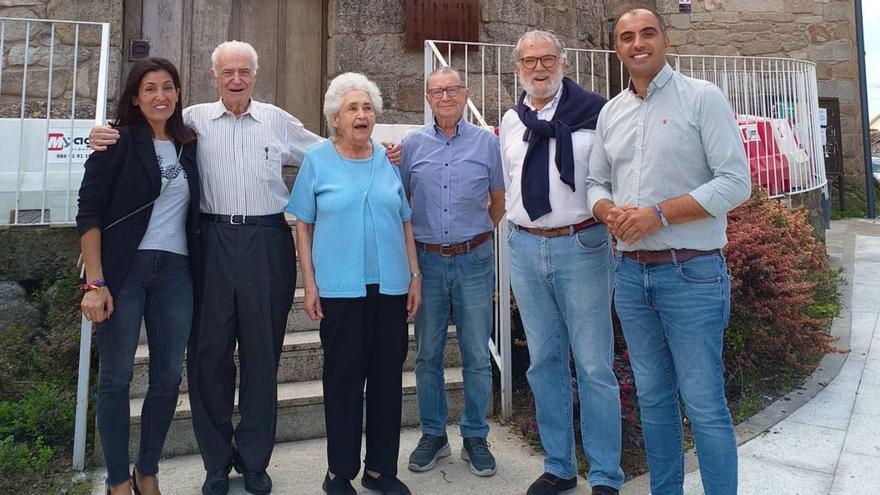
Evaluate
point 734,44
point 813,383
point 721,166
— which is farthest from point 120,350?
point 734,44

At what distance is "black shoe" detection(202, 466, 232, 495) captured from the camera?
2465 mm

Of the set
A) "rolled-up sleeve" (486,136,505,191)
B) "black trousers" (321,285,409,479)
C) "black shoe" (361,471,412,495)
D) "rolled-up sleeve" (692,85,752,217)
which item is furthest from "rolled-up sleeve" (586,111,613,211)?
"black shoe" (361,471,412,495)

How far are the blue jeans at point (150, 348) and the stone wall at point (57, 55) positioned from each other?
2.95 meters

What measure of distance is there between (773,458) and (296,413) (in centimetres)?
230

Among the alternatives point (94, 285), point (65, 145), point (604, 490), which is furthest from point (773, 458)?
point (65, 145)

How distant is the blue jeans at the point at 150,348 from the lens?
87.1 inches

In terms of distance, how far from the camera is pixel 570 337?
2.38 meters

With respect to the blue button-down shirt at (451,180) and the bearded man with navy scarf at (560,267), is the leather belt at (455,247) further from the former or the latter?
the bearded man with navy scarf at (560,267)

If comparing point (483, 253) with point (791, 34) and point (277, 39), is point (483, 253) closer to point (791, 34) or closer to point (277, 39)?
point (277, 39)

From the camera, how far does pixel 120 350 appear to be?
87.1 inches

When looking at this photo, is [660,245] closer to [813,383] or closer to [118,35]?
[813,383]

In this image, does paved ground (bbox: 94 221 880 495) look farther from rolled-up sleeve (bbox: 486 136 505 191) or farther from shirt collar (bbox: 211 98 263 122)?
shirt collar (bbox: 211 98 263 122)

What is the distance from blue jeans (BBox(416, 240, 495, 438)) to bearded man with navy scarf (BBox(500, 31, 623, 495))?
0.21 metres

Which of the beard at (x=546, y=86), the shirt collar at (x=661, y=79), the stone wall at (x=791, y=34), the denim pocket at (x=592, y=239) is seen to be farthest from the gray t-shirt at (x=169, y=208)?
the stone wall at (x=791, y=34)
